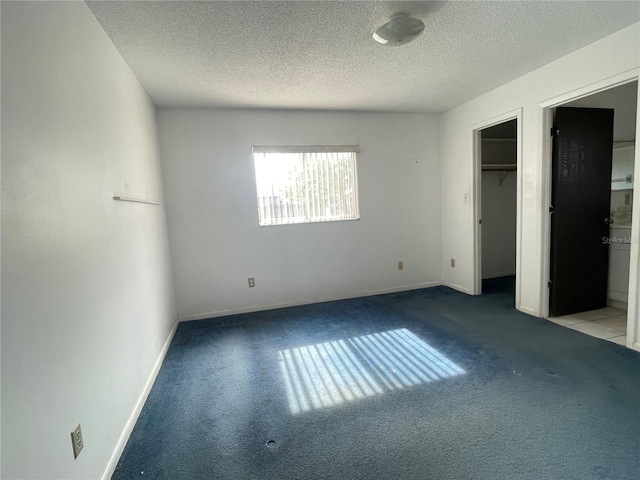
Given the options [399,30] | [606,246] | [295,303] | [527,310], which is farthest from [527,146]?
[295,303]

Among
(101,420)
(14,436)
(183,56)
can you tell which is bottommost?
(101,420)

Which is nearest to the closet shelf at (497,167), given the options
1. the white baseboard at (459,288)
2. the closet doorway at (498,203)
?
the closet doorway at (498,203)

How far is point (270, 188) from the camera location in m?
3.84

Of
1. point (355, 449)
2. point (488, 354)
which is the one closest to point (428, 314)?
point (488, 354)

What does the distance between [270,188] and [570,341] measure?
3342 mm

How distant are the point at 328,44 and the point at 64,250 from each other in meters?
2.08

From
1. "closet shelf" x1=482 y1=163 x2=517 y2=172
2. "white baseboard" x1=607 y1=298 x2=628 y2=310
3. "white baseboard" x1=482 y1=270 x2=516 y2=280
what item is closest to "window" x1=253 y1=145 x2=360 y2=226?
"closet shelf" x1=482 y1=163 x2=517 y2=172

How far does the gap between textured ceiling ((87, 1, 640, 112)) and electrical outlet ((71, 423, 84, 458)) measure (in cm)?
212

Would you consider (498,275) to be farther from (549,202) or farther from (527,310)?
(549,202)

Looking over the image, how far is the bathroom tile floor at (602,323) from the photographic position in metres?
2.71

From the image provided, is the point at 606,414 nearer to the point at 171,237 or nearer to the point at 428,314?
the point at 428,314

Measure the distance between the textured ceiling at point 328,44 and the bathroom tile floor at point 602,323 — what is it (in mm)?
2442

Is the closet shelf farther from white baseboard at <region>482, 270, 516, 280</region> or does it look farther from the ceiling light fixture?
the ceiling light fixture

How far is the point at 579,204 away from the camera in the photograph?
3127 millimetres
